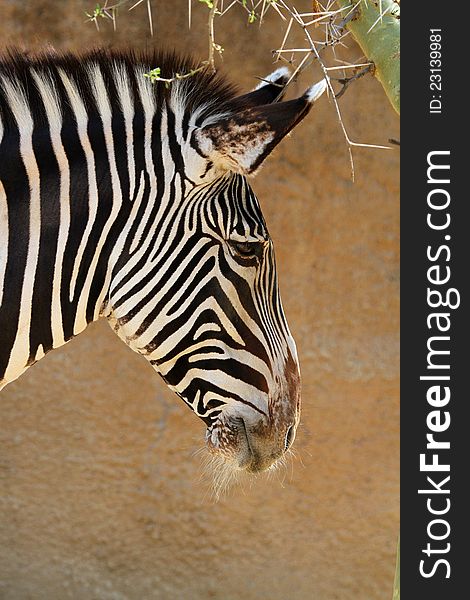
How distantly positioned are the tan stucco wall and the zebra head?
380 centimetres

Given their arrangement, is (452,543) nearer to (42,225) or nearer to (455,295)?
(455,295)

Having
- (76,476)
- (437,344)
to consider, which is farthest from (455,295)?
(76,476)

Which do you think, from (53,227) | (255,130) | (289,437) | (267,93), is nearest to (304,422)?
(289,437)

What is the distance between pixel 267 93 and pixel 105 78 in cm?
67

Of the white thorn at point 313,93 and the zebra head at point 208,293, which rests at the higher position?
the white thorn at point 313,93

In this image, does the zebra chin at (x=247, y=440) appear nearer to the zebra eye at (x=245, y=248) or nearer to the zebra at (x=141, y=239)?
the zebra at (x=141, y=239)

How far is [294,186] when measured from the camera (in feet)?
24.6

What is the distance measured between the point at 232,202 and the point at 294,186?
12.9 feet

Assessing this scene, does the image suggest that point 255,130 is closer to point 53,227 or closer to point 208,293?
point 208,293

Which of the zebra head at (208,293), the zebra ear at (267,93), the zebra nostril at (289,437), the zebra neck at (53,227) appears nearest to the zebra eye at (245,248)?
the zebra head at (208,293)

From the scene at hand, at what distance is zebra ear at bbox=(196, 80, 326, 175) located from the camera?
10.9 ft

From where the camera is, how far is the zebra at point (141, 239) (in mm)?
3496

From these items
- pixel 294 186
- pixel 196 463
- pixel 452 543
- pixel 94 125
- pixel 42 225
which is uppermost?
pixel 294 186

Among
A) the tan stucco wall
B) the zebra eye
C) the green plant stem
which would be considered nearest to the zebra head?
the zebra eye
